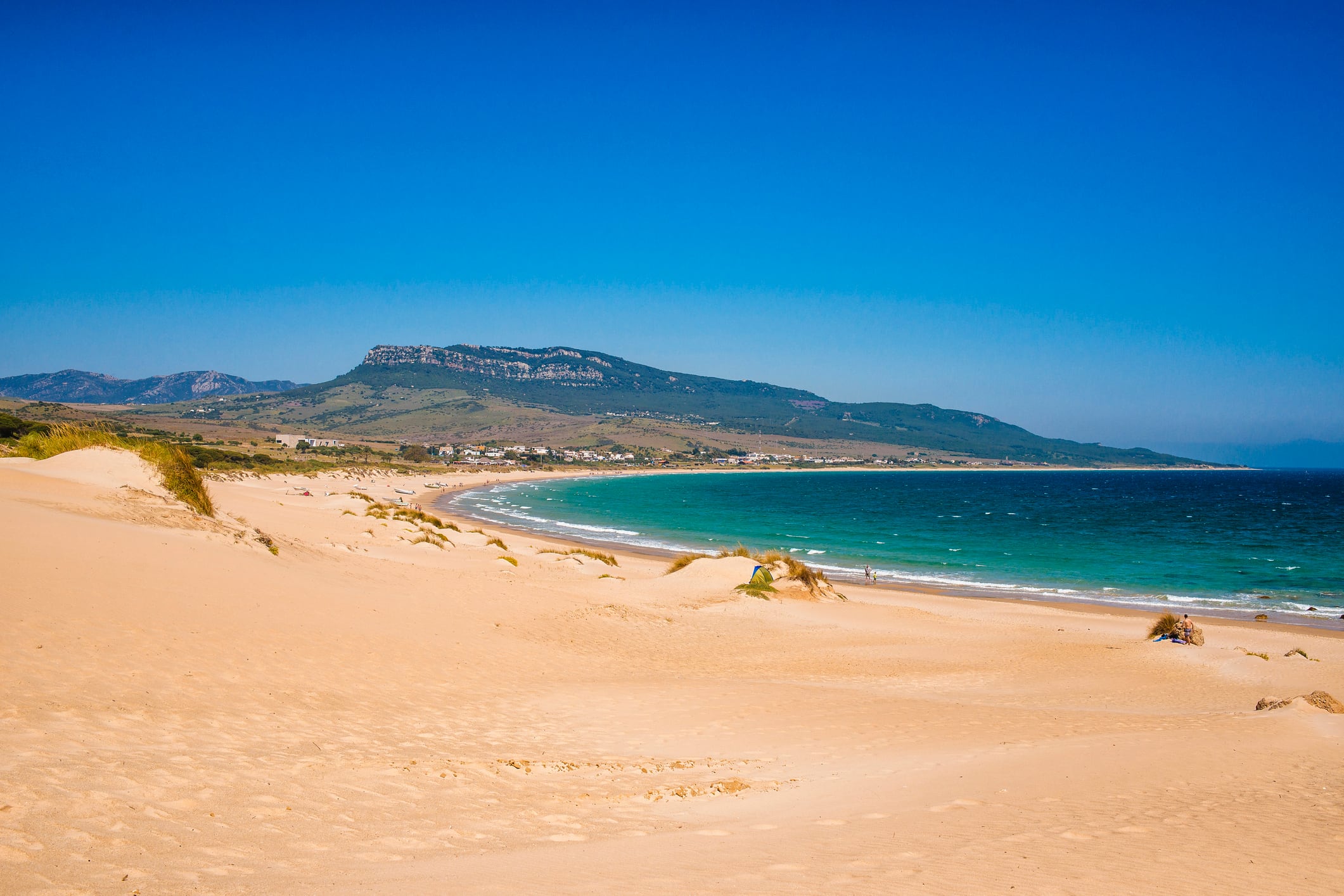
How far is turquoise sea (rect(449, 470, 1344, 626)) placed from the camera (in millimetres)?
33875

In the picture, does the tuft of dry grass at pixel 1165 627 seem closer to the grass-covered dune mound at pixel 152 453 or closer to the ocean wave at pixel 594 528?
the grass-covered dune mound at pixel 152 453

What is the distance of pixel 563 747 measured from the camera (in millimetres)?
8367

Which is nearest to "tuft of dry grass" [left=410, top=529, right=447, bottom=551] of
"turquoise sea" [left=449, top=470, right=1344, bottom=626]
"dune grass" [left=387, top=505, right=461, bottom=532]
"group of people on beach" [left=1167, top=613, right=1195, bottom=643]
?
"dune grass" [left=387, top=505, right=461, bottom=532]

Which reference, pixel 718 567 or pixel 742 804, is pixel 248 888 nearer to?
pixel 742 804

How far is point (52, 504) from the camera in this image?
16.3 metres

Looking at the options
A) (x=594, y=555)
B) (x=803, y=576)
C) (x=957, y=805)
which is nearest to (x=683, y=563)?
(x=803, y=576)

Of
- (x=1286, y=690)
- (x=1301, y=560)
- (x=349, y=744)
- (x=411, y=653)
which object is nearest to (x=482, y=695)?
(x=411, y=653)

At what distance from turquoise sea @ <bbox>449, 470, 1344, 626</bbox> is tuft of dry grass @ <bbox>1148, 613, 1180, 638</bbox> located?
10467 millimetres

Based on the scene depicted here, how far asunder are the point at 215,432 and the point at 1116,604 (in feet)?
474

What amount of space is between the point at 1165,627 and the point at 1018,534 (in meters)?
37.4

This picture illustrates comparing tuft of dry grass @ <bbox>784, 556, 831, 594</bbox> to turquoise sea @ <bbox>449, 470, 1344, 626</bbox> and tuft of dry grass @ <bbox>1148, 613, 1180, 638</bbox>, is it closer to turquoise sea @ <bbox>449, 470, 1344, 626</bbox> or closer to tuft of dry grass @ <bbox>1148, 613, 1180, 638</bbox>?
tuft of dry grass @ <bbox>1148, 613, 1180, 638</bbox>

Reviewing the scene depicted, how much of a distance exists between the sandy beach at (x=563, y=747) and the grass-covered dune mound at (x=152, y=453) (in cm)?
259

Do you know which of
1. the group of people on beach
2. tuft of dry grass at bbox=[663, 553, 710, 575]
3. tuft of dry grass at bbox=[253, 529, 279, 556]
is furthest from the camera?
tuft of dry grass at bbox=[663, 553, 710, 575]

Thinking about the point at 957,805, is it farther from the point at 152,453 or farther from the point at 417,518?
the point at 417,518
